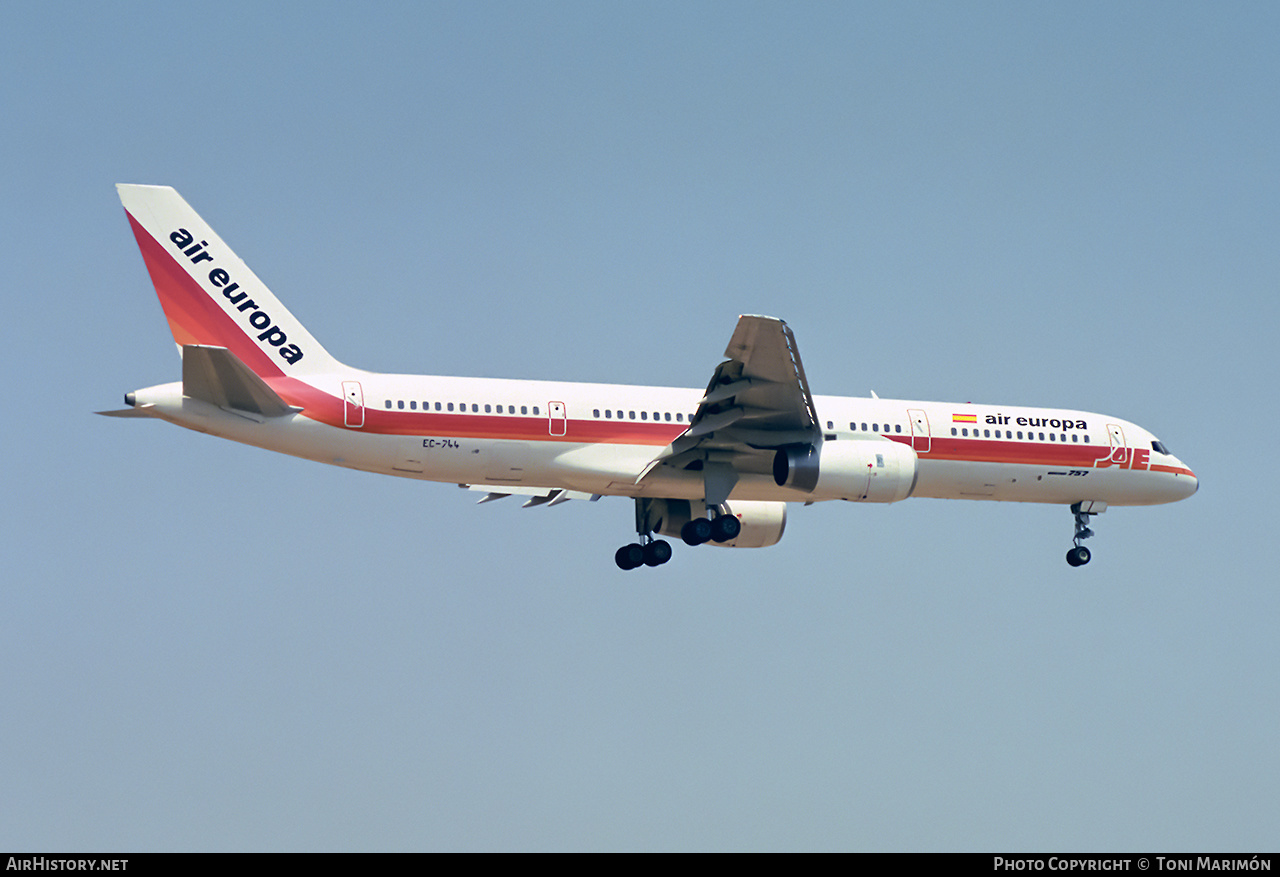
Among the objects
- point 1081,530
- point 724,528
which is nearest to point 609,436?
point 724,528

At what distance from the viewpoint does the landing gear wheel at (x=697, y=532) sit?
32.9 meters

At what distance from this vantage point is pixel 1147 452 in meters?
37.1

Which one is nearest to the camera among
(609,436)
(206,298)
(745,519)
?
(206,298)

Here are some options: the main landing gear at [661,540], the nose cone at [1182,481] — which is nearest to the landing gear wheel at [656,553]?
the main landing gear at [661,540]

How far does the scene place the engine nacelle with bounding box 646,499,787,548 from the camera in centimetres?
3588

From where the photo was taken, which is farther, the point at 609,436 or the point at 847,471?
the point at 609,436

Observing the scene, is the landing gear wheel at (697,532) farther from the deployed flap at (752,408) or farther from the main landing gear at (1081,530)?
the main landing gear at (1081,530)

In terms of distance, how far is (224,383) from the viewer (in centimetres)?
2736

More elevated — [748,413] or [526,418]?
[748,413]

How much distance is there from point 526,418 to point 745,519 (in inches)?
324

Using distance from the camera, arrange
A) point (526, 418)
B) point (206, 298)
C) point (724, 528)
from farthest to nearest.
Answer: point (724, 528)
point (526, 418)
point (206, 298)

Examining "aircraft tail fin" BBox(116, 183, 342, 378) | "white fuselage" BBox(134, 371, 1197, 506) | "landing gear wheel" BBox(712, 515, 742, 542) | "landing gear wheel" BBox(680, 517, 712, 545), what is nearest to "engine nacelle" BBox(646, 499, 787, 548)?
"landing gear wheel" BBox(680, 517, 712, 545)

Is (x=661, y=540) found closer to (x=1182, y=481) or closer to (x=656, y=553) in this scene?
(x=656, y=553)
